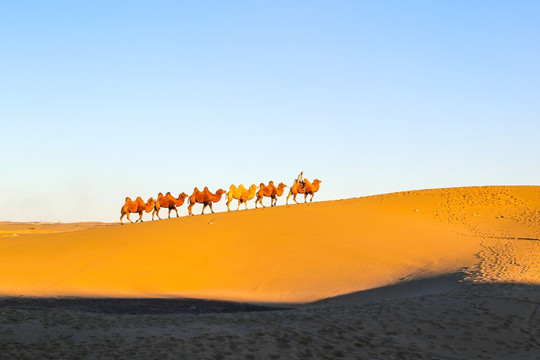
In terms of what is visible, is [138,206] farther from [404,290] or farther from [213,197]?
[404,290]

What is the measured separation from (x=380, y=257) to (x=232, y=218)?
35.2ft

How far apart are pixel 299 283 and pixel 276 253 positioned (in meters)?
3.75

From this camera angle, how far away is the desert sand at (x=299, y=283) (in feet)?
33.4

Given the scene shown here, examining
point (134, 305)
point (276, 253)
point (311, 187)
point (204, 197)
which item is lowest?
point (134, 305)

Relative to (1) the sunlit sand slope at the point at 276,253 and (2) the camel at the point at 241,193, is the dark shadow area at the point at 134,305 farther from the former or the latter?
(2) the camel at the point at 241,193

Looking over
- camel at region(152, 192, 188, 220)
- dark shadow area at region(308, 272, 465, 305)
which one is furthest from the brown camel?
dark shadow area at region(308, 272, 465, 305)

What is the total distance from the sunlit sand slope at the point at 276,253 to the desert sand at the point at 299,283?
0.30 feet

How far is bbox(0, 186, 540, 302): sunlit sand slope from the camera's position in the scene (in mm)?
20453

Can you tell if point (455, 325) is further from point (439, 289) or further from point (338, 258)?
point (338, 258)

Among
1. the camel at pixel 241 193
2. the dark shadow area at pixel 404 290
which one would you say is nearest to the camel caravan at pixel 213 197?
the camel at pixel 241 193

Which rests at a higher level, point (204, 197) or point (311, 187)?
point (311, 187)

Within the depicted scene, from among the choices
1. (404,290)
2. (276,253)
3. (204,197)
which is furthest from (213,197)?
(404,290)

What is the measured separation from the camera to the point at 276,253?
A: 79.8ft

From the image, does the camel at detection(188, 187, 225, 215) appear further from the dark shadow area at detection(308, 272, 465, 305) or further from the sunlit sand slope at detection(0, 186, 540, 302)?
the dark shadow area at detection(308, 272, 465, 305)
